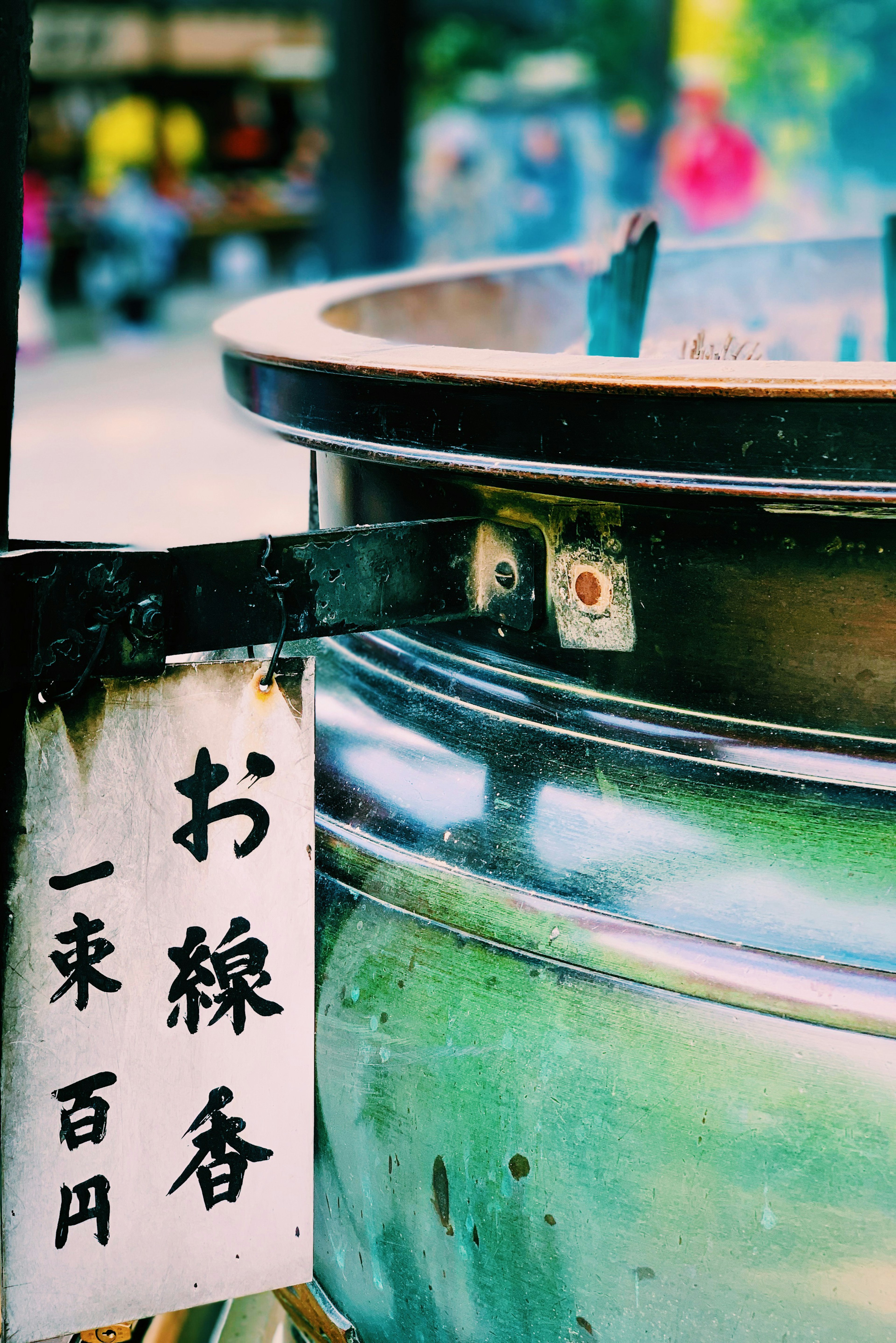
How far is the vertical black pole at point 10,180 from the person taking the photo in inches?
33.8

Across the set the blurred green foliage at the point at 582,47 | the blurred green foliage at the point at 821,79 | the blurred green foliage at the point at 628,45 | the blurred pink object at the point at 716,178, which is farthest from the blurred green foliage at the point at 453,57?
the blurred green foliage at the point at 821,79

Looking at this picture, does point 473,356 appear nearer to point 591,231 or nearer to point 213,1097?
point 213,1097

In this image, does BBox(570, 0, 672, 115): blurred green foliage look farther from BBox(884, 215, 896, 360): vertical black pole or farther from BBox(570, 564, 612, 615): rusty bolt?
BBox(570, 564, 612, 615): rusty bolt

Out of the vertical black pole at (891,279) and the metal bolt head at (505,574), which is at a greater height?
the vertical black pole at (891,279)

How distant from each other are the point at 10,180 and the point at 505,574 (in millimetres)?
457

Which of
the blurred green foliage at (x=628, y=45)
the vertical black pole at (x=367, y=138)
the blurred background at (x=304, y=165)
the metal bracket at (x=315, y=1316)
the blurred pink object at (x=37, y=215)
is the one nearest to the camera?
the metal bracket at (x=315, y=1316)

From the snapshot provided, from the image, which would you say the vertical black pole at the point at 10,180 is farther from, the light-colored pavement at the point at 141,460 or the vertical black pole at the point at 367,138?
the vertical black pole at the point at 367,138

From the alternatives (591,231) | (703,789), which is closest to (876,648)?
(703,789)

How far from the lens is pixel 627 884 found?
3.05 feet

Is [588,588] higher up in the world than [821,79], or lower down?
lower down

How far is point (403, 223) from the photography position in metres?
7.91

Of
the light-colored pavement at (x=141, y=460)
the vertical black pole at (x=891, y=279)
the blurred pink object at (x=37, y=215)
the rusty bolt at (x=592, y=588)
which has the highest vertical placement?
the blurred pink object at (x=37, y=215)

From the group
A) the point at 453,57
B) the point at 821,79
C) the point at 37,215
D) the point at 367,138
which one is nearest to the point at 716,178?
the point at 367,138

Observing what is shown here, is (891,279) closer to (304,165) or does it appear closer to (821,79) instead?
(304,165)
